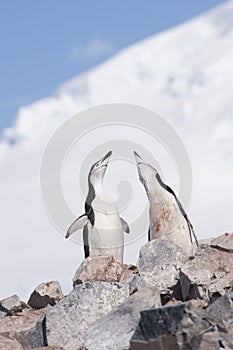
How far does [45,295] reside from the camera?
33.9 feet

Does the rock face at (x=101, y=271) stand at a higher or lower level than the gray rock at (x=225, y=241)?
lower

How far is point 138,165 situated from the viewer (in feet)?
52.2

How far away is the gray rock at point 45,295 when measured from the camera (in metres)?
10.3

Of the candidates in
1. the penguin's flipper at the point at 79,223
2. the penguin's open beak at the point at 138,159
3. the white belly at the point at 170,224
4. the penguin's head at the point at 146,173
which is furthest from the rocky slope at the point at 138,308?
the penguin's flipper at the point at 79,223

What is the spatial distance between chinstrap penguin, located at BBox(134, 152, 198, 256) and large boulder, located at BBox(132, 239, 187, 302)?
174 inches

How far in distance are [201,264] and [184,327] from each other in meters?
2.92

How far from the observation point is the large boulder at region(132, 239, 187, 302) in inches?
367

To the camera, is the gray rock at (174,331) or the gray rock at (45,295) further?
the gray rock at (45,295)

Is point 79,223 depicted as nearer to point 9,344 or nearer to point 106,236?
point 106,236

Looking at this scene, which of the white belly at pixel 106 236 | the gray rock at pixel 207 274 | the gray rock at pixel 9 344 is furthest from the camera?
the white belly at pixel 106 236

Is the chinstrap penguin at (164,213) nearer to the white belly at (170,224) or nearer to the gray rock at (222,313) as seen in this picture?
the white belly at (170,224)

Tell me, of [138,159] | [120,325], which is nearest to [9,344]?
[120,325]

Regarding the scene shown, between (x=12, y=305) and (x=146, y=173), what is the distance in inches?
229

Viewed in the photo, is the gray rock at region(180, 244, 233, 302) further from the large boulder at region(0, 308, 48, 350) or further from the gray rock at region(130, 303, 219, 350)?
the gray rock at region(130, 303, 219, 350)
